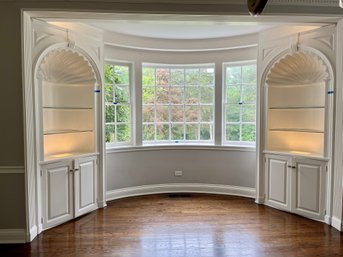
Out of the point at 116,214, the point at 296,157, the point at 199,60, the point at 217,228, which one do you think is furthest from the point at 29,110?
the point at 296,157

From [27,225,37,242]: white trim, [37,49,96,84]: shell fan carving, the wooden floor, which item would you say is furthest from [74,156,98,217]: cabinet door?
[37,49,96,84]: shell fan carving

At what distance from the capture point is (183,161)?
498cm

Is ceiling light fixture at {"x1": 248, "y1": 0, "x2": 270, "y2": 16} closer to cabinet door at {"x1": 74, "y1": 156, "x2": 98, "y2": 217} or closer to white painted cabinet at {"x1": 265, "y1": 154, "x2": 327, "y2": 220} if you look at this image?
white painted cabinet at {"x1": 265, "y1": 154, "x2": 327, "y2": 220}

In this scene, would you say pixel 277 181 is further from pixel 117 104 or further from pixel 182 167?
pixel 117 104

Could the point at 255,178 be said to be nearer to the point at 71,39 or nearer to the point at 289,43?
the point at 289,43

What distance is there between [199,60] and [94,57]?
1879 millimetres

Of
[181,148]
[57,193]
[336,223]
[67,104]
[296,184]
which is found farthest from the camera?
[181,148]

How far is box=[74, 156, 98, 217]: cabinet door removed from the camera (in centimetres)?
374

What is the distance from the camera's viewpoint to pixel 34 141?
3148 mm

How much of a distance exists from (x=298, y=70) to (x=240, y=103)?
1.08m

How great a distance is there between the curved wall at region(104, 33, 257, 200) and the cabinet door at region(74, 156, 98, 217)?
1.61ft

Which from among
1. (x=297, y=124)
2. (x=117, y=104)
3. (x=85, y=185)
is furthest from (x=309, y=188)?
(x=117, y=104)

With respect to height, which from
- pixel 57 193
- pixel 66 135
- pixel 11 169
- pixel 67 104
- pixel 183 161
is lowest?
pixel 57 193

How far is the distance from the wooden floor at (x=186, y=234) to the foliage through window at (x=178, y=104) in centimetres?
138
